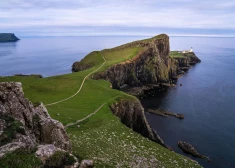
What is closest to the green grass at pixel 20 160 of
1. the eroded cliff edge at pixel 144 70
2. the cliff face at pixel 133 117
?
the cliff face at pixel 133 117

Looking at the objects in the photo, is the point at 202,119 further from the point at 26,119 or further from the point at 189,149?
the point at 26,119

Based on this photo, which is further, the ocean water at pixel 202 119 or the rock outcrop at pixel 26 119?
the ocean water at pixel 202 119

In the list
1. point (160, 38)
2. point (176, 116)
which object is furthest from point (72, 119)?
point (160, 38)

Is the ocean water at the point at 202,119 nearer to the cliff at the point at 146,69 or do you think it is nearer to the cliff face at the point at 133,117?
the cliff face at the point at 133,117

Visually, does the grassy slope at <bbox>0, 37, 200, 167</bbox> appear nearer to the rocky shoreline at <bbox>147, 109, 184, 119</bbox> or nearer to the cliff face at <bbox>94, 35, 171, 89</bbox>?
the rocky shoreline at <bbox>147, 109, 184, 119</bbox>

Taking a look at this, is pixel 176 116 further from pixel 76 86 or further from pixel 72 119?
pixel 72 119

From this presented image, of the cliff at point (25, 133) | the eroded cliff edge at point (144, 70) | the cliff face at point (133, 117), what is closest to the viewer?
the cliff at point (25, 133)
